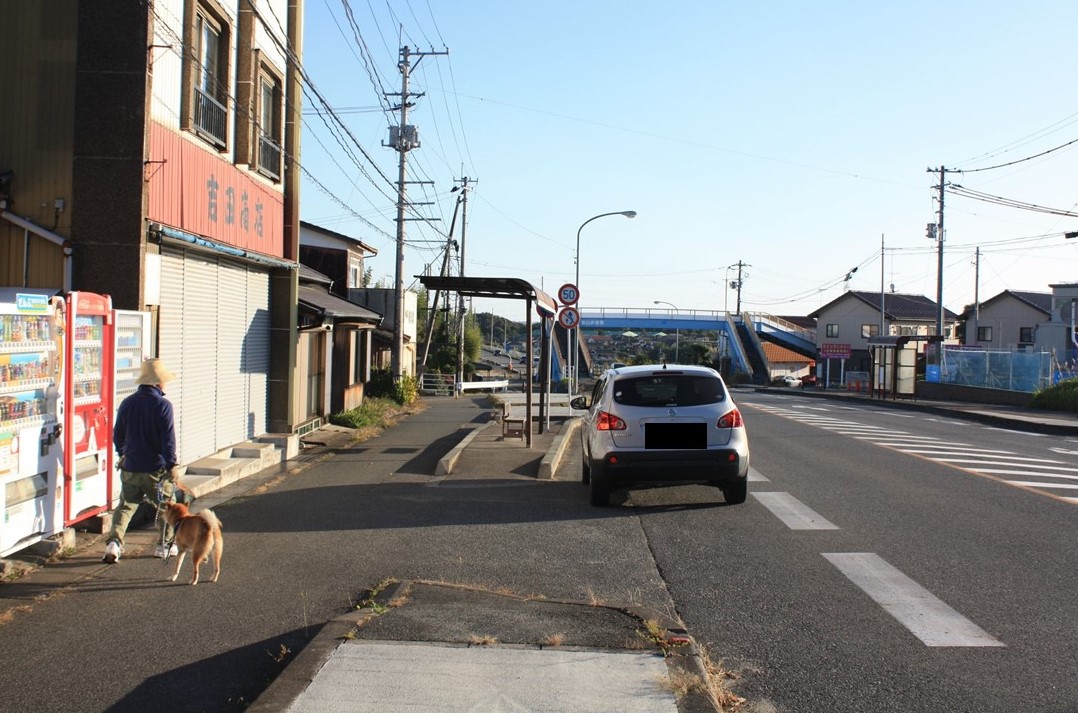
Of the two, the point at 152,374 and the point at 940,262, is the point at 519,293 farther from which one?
the point at 940,262

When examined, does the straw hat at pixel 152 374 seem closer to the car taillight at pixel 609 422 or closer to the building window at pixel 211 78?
the car taillight at pixel 609 422

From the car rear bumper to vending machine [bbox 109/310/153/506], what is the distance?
194 inches

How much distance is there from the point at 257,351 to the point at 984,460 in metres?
12.3

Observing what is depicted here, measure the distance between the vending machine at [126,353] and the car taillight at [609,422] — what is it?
15.7ft

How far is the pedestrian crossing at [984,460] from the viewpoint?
1224 cm

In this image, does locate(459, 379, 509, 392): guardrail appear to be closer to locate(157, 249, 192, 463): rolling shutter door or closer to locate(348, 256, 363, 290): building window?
locate(348, 256, 363, 290): building window

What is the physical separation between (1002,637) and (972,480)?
752 centimetres

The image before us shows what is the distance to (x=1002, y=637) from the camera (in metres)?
5.65

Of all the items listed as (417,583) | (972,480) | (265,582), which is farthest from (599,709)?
(972,480)

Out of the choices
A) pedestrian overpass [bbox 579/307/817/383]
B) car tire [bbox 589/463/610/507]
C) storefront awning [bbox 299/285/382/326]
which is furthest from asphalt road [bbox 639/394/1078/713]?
pedestrian overpass [bbox 579/307/817/383]

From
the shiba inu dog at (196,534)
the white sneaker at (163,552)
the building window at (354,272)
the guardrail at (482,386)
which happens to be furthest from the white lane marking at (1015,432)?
the guardrail at (482,386)

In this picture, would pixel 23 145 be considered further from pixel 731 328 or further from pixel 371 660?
pixel 731 328

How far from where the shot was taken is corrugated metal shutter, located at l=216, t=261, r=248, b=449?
1342 centimetres

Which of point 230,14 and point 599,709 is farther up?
point 230,14
